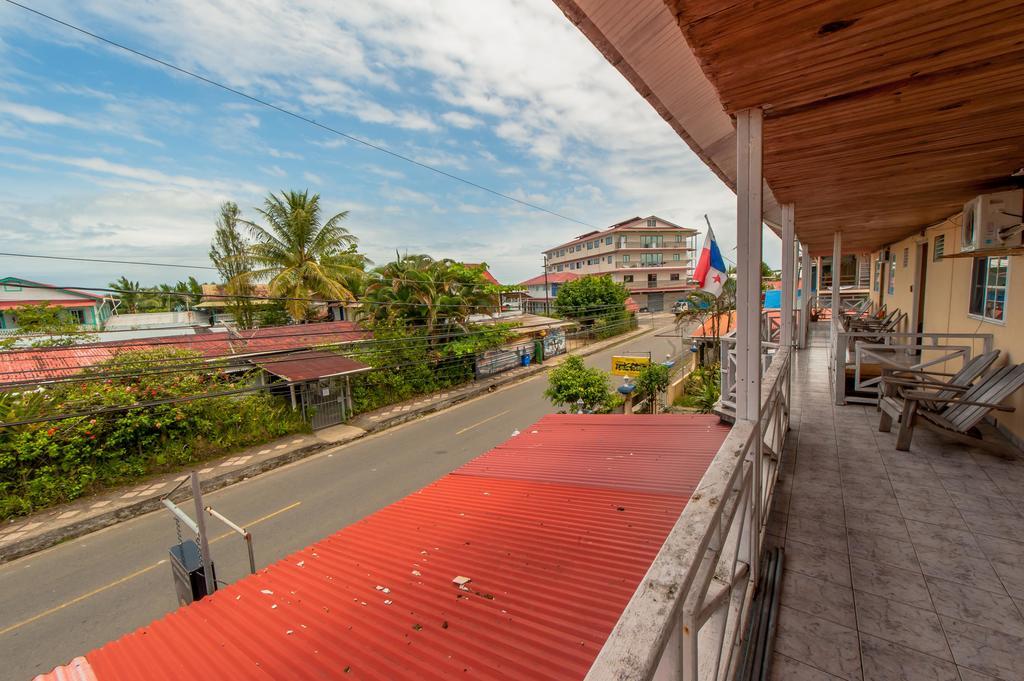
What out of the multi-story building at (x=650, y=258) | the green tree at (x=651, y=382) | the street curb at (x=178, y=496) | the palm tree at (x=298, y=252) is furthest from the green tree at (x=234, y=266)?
the multi-story building at (x=650, y=258)

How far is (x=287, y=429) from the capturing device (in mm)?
14023

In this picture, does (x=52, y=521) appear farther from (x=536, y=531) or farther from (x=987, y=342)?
(x=987, y=342)

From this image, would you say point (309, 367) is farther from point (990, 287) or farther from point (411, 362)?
point (990, 287)

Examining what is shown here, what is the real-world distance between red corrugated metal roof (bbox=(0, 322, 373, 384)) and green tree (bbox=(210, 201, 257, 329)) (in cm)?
371

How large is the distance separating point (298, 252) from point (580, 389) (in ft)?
44.0

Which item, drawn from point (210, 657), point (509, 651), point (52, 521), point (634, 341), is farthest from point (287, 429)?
point (634, 341)

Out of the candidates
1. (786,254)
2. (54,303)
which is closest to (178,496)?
(786,254)

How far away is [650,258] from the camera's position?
5294 centimetres

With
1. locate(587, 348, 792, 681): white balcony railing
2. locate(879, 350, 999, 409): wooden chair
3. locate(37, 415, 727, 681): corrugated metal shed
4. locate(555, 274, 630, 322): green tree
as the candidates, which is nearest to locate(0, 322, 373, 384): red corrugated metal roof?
locate(37, 415, 727, 681): corrugated metal shed

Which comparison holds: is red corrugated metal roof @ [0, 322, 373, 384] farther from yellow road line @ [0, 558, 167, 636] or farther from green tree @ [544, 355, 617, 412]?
green tree @ [544, 355, 617, 412]

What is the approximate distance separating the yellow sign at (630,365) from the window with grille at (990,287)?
995cm

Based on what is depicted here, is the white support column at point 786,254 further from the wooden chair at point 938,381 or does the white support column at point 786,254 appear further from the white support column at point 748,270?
the white support column at point 748,270

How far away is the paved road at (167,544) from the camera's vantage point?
6375mm

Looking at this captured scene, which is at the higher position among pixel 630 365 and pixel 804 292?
pixel 804 292
